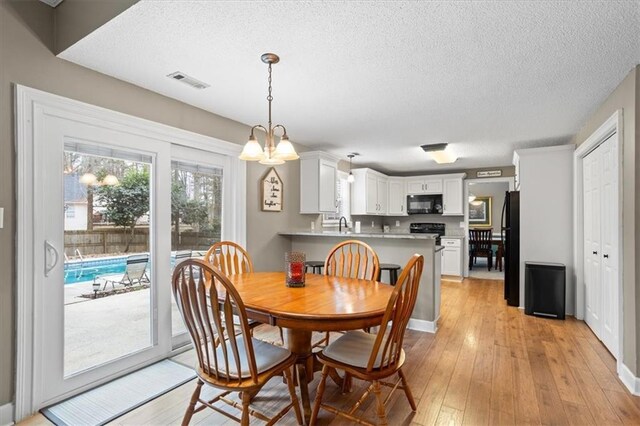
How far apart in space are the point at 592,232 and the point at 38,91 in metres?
4.94

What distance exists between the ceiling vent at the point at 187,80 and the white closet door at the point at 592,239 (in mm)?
3791

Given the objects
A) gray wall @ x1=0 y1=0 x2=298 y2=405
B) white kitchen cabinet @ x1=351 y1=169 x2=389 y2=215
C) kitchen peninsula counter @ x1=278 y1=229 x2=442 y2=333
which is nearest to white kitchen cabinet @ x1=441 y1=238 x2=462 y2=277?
white kitchen cabinet @ x1=351 y1=169 x2=389 y2=215

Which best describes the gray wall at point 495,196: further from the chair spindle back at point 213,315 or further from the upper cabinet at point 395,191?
the chair spindle back at point 213,315

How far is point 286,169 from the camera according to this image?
4441 mm

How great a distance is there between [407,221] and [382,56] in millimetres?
5874

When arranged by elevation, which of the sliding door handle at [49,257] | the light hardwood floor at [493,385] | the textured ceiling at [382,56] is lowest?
the light hardwood floor at [493,385]

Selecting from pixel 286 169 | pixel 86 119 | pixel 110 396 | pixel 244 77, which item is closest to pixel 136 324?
pixel 110 396

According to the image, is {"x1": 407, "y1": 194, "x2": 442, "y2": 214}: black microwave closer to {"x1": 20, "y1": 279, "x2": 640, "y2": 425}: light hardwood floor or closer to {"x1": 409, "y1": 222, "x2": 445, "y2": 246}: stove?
{"x1": 409, "y1": 222, "x2": 445, "y2": 246}: stove

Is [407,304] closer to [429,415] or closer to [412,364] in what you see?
[429,415]

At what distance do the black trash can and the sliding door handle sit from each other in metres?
4.83

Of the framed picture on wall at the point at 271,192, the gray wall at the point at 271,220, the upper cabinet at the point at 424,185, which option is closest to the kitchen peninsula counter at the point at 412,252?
the gray wall at the point at 271,220

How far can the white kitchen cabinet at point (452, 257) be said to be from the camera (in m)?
6.50

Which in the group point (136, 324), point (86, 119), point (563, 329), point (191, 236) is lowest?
point (563, 329)

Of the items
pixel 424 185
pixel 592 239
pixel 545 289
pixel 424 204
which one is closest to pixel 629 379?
pixel 592 239
